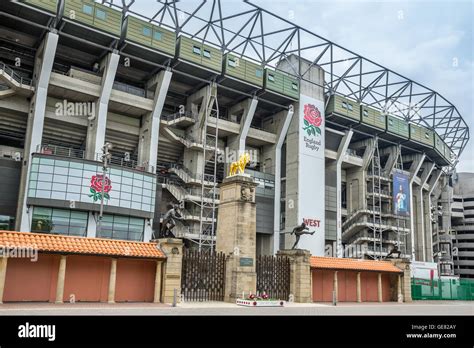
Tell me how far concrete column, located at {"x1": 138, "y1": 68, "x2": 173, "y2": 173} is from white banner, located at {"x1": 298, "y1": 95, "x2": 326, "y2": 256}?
2190cm

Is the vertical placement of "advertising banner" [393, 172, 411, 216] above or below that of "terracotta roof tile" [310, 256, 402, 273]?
above

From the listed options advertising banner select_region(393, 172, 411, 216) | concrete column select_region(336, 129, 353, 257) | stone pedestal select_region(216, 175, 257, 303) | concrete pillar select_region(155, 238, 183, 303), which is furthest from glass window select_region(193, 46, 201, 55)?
advertising banner select_region(393, 172, 411, 216)

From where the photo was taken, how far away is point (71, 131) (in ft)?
181

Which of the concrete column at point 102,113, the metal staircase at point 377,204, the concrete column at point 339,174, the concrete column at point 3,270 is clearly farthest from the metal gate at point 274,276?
the metal staircase at point 377,204

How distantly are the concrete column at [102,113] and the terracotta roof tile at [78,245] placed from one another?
26.1 meters

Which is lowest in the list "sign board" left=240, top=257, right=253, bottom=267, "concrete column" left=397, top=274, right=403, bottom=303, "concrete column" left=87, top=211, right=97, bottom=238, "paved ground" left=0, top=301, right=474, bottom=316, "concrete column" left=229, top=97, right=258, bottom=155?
"paved ground" left=0, top=301, right=474, bottom=316

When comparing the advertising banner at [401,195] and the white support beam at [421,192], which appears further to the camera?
the white support beam at [421,192]

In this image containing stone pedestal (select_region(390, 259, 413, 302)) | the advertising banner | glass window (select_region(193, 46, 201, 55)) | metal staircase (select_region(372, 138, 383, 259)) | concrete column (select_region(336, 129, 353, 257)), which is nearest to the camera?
stone pedestal (select_region(390, 259, 413, 302))

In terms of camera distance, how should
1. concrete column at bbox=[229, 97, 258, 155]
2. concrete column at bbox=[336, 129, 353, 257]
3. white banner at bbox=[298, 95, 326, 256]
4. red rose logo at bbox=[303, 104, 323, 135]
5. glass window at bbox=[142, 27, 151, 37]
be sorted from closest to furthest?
glass window at bbox=[142, 27, 151, 37] < concrete column at bbox=[229, 97, 258, 155] < white banner at bbox=[298, 95, 326, 256] < red rose logo at bbox=[303, 104, 323, 135] < concrete column at bbox=[336, 129, 353, 257]

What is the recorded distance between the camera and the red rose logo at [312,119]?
68750 millimetres

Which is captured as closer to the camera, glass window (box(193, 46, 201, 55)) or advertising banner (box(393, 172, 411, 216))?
glass window (box(193, 46, 201, 55))

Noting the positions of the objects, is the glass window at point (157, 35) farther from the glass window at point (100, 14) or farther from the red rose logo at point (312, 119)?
the red rose logo at point (312, 119)

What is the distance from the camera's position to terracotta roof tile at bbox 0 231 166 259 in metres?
23.6

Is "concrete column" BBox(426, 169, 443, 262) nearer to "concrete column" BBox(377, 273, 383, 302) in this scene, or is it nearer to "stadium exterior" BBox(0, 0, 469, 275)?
"stadium exterior" BBox(0, 0, 469, 275)
